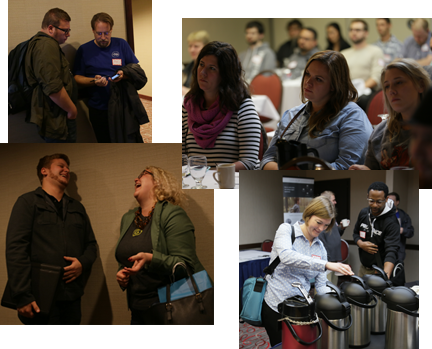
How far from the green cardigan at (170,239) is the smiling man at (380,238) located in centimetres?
85

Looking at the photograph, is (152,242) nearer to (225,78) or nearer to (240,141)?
(240,141)

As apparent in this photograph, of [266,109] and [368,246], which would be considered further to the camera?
[266,109]

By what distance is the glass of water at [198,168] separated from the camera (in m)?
2.26

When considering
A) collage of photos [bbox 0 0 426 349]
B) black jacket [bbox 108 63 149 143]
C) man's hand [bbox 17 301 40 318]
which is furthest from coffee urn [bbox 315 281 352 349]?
man's hand [bbox 17 301 40 318]

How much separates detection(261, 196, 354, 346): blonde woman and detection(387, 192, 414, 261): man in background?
0.92ft

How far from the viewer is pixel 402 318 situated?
2.17 metres

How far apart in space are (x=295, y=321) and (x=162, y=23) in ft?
5.52

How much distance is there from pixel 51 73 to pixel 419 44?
189 cm

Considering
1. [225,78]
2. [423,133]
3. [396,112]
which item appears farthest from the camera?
[225,78]

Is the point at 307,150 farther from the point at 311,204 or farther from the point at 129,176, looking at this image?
the point at 129,176

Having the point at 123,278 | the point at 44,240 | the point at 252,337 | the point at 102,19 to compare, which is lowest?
the point at 252,337

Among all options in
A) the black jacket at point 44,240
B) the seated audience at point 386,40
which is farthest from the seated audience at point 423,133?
the black jacket at point 44,240

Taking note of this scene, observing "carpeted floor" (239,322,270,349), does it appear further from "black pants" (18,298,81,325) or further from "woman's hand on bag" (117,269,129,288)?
"black pants" (18,298,81,325)

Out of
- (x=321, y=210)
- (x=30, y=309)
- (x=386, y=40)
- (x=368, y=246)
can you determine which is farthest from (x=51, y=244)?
(x=386, y=40)
